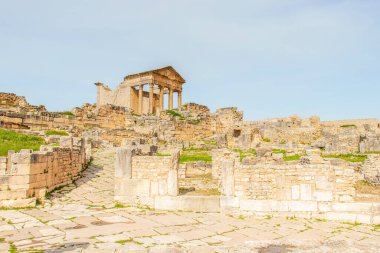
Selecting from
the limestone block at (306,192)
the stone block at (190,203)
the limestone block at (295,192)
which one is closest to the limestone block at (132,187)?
the stone block at (190,203)

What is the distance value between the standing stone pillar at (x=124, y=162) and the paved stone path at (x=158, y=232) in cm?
80

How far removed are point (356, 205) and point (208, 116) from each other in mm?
25673

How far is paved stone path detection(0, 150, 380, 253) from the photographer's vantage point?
5.27 meters

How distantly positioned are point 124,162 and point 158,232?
2.92m

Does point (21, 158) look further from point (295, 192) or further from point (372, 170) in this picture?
point (372, 170)

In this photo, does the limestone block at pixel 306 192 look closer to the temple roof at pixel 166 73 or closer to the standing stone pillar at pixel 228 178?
the standing stone pillar at pixel 228 178

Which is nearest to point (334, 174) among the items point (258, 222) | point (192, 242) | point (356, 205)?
point (356, 205)

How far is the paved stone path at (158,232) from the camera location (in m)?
5.27

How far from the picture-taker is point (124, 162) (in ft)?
28.8

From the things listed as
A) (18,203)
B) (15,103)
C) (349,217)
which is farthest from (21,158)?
(15,103)

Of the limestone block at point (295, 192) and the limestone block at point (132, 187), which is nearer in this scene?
the limestone block at point (295, 192)

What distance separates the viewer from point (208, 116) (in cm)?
3306

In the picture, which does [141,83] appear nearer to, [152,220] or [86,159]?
[86,159]

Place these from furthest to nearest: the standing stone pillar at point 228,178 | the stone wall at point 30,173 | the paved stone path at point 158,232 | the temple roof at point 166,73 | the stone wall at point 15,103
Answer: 1. the temple roof at point 166,73
2. the stone wall at point 15,103
3. the stone wall at point 30,173
4. the standing stone pillar at point 228,178
5. the paved stone path at point 158,232
